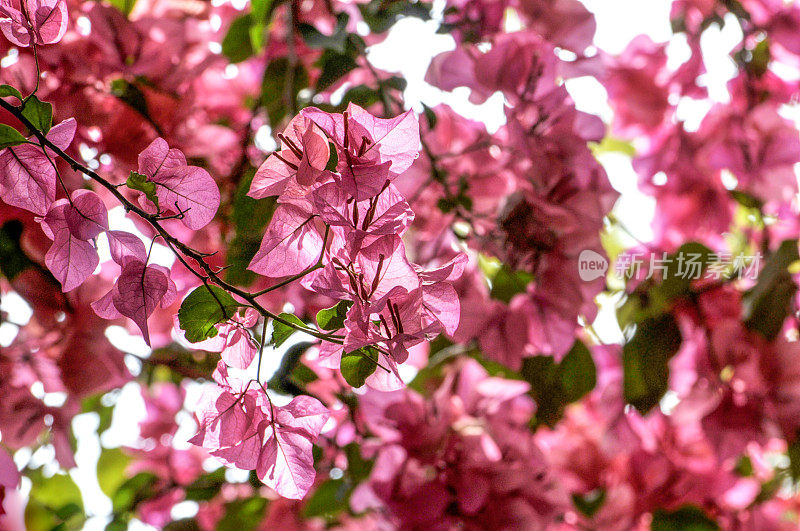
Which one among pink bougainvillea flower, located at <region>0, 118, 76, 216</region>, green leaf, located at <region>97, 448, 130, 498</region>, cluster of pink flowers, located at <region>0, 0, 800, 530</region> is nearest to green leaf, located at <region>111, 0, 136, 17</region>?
cluster of pink flowers, located at <region>0, 0, 800, 530</region>

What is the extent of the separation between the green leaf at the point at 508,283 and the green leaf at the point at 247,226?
135mm

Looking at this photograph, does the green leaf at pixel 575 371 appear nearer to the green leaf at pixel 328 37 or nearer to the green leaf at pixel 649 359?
the green leaf at pixel 649 359

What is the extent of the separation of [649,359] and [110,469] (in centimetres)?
41

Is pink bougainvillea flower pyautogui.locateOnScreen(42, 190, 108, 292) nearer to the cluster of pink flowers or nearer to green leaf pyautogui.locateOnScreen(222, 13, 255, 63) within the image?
the cluster of pink flowers

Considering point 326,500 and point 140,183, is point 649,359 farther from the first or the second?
point 140,183

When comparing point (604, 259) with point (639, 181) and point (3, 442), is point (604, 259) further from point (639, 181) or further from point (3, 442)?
point (3, 442)

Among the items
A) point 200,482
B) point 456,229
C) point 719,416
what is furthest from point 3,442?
point 719,416

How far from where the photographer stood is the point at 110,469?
0.53 meters

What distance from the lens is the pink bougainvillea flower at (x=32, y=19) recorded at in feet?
0.58

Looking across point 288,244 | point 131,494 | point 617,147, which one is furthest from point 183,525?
point 617,147

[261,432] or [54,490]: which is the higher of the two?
[261,432]

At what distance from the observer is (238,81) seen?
1.56ft

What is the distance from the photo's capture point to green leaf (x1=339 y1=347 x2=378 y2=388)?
187 mm

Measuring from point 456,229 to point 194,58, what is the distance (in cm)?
19
